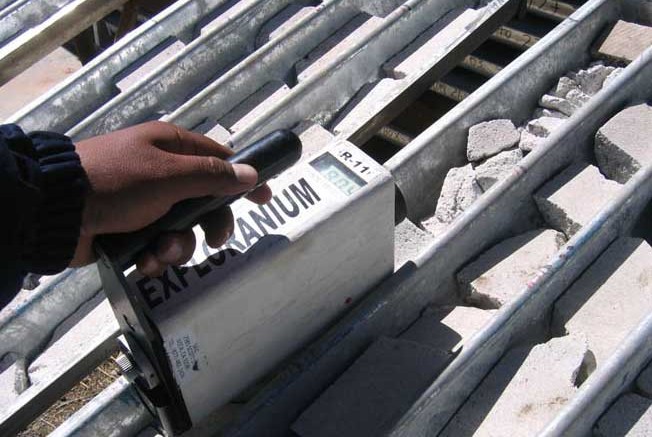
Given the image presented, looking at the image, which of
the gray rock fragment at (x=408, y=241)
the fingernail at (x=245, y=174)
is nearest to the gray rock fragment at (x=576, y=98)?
the gray rock fragment at (x=408, y=241)

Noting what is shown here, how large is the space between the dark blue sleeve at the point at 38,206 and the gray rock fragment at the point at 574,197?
5.23ft

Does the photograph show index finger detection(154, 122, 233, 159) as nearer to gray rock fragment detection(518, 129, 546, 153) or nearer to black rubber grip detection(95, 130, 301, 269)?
black rubber grip detection(95, 130, 301, 269)

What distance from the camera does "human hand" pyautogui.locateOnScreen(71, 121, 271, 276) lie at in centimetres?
166

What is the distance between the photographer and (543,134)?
2.98 m

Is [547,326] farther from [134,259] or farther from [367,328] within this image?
[134,259]

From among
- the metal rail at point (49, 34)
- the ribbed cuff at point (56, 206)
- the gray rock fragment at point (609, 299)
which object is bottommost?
the gray rock fragment at point (609, 299)

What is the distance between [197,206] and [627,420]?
1.32m

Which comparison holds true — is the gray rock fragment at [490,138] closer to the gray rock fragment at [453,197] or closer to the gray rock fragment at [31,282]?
the gray rock fragment at [453,197]

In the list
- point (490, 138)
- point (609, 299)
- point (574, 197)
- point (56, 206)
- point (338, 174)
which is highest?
point (56, 206)

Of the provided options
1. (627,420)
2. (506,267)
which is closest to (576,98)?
(506,267)

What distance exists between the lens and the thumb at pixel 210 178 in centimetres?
172

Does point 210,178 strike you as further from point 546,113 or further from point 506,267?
point 546,113

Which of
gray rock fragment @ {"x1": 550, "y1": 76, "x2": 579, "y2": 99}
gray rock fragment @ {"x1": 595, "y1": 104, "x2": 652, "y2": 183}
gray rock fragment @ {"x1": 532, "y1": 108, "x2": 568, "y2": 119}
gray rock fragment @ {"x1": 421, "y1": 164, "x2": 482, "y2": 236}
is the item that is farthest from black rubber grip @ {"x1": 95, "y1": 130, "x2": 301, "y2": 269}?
gray rock fragment @ {"x1": 550, "y1": 76, "x2": 579, "y2": 99}

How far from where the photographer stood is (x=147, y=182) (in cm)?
168
